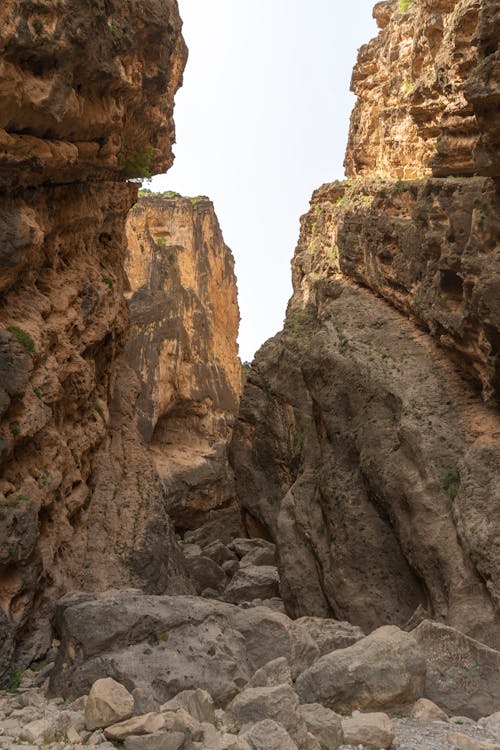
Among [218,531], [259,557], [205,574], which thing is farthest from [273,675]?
[218,531]

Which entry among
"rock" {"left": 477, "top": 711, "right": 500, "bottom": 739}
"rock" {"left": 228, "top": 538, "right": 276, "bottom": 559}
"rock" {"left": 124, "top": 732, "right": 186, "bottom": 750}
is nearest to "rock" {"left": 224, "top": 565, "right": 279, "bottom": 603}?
"rock" {"left": 228, "top": 538, "right": 276, "bottom": 559}

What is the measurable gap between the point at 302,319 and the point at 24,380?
19.8 meters

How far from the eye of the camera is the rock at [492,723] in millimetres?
10086

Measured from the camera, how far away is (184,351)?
4534 cm

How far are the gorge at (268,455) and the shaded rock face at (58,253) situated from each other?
0.07m

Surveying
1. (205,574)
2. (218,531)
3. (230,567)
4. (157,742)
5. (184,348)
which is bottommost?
(157,742)

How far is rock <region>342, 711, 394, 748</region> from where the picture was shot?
8.82m

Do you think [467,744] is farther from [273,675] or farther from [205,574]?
[205,574]

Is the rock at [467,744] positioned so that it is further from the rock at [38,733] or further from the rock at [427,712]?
the rock at [38,733]

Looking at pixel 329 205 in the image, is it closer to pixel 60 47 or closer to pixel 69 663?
pixel 60 47

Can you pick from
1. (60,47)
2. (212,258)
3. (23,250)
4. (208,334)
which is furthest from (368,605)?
(212,258)

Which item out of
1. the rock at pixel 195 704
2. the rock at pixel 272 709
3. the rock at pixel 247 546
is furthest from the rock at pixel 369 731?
the rock at pixel 247 546

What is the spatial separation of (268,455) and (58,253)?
1608 cm

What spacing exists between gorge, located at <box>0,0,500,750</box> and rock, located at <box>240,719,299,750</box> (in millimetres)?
26
